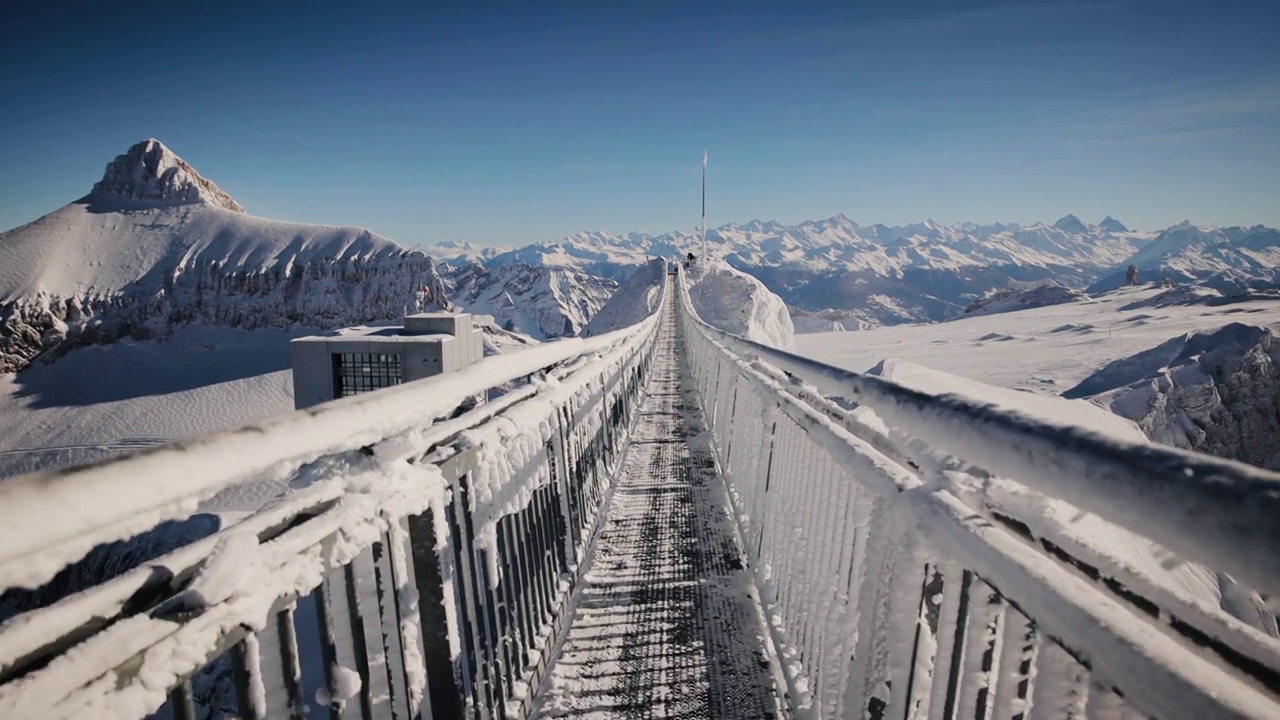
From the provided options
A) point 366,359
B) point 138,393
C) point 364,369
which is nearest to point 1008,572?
point 366,359

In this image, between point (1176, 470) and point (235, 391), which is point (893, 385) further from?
point (235, 391)

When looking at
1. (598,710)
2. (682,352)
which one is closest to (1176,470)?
(598,710)

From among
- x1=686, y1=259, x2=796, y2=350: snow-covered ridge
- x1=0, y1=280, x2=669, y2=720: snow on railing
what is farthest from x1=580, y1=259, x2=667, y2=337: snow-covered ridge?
x1=0, y1=280, x2=669, y2=720: snow on railing

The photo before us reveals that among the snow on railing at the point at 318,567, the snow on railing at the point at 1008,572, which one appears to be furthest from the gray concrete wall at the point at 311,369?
the snow on railing at the point at 1008,572

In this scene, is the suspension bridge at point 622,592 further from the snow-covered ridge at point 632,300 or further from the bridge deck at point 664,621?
the snow-covered ridge at point 632,300

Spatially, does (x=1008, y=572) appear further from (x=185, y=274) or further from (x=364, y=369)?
(x=185, y=274)
